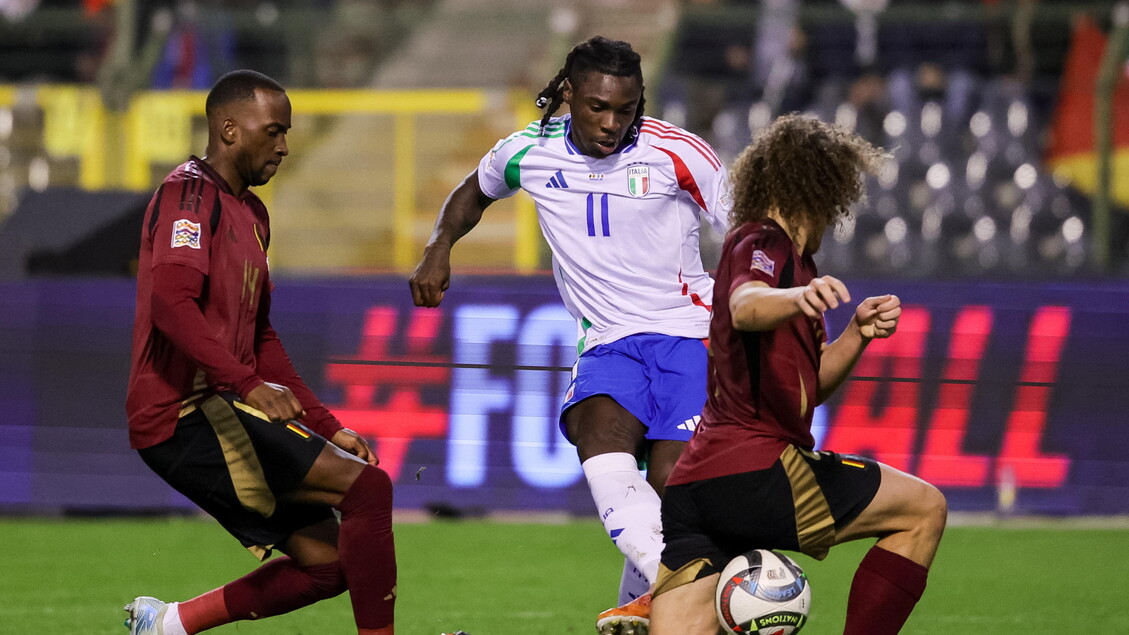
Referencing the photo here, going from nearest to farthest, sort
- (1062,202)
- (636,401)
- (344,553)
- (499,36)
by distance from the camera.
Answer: (344,553) → (636,401) → (1062,202) → (499,36)

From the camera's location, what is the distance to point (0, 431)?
32.9ft

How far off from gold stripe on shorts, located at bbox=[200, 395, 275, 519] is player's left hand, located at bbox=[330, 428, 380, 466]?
347 millimetres

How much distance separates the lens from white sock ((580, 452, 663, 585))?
5176mm

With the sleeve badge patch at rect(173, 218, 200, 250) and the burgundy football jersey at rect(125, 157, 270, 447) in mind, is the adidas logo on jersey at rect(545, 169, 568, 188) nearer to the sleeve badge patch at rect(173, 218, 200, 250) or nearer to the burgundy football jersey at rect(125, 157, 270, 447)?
the burgundy football jersey at rect(125, 157, 270, 447)

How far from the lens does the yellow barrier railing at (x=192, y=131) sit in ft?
42.1

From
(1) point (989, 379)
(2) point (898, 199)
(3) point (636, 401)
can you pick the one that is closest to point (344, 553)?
(3) point (636, 401)

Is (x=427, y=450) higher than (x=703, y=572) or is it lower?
lower

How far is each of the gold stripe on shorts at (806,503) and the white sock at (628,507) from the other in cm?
75

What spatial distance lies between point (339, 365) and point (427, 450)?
81cm

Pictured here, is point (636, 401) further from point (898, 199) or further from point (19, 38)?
point (19, 38)

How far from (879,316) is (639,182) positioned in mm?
1591

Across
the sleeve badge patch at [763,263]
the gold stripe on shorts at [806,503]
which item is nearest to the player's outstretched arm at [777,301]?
the sleeve badge patch at [763,263]

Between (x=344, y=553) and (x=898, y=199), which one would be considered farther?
(x=898, y=199)

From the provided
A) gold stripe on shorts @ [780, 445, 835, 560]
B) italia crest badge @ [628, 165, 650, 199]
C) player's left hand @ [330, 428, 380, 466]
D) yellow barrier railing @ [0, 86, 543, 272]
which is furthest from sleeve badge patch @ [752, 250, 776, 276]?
yellow barrier railing @ [0, 86, 543, 272]
